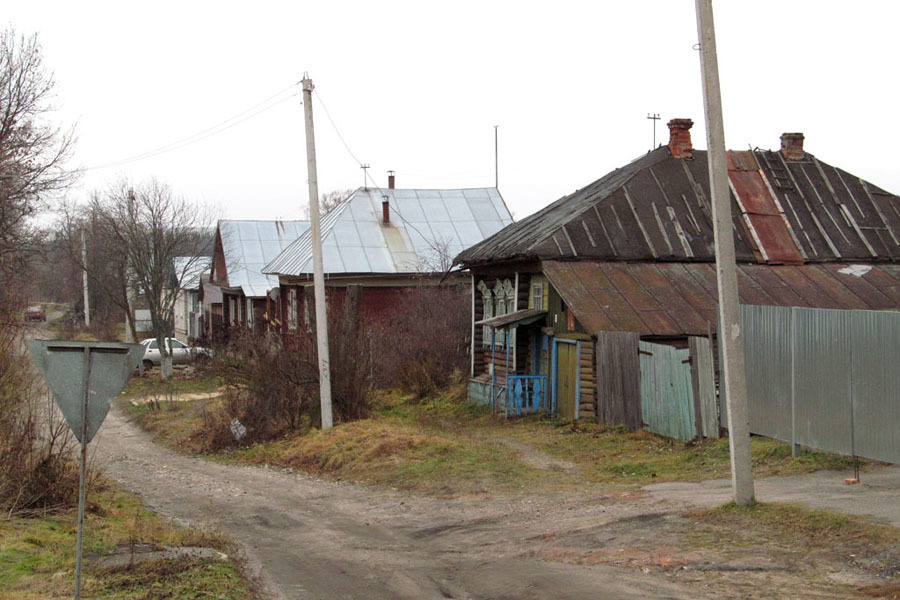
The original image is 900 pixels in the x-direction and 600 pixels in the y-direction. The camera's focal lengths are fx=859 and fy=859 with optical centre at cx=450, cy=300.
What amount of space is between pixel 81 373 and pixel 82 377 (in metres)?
0.03

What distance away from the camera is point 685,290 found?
19031mm

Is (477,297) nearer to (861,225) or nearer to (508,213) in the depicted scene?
(861,225)

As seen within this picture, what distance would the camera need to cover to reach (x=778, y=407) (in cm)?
1209

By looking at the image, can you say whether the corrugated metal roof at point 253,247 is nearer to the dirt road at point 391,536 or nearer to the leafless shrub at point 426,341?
the leafless shrub at point 426,341

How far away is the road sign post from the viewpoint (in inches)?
254

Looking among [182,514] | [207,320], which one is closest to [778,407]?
[182,514]

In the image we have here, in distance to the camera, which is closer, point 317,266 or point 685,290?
point 317,266

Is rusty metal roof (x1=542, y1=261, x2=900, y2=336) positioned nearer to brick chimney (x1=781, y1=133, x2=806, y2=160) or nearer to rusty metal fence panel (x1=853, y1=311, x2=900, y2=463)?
brick chimney (x1=781, y1=133, x2=806, y2=160)

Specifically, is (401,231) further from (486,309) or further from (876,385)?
(876,385)

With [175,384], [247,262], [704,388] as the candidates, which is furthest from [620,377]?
[247,262]

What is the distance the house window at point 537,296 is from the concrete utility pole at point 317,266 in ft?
18.3

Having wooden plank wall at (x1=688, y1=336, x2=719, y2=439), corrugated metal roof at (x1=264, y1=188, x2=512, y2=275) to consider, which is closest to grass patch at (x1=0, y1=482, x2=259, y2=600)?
wooden plank wall at (x1=688, y1=336, x2=719, y2=439)

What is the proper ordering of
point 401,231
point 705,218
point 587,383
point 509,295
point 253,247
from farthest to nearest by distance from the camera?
1. point 253,247
2. point 401,231
3. point 509,295
4. point 705,218
5. point 587,383

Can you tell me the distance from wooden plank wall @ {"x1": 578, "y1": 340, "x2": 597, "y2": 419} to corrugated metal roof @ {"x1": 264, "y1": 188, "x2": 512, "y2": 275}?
1471 cm
